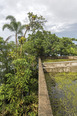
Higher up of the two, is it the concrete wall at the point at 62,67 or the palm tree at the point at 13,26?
the palm tree at the point at 13,26

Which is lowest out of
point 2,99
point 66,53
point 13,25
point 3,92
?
point 2,99

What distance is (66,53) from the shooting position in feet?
39.6

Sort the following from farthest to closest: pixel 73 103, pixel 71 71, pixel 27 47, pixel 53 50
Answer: pixel 53 50
pixel 27 47
pixel 71 71
pixel 73 103

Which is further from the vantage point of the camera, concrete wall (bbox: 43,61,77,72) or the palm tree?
the palm tree

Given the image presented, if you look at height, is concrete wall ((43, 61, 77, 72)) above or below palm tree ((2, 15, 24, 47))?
below

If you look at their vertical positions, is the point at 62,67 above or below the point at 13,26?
below

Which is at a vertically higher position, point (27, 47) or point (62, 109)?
point (27, 47)

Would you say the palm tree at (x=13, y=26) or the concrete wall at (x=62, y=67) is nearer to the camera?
the concrete wall at (x=62, y=67)

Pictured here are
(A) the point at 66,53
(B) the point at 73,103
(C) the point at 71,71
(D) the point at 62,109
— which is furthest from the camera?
(A) the point at 66,53

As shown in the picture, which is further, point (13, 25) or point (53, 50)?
point (53, 50)

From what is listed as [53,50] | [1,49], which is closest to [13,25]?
[1,49]

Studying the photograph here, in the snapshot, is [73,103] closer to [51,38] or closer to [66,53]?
[51,38]

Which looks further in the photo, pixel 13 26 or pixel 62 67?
pixel 13 26

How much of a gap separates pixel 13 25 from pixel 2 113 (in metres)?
8.58
